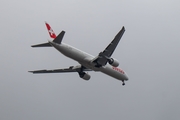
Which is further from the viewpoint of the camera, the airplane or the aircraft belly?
the aircraft belly

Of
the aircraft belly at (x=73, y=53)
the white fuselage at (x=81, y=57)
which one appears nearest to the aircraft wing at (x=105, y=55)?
the white fuselage at (x=81, y=57)

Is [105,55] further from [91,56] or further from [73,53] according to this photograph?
[73,53]

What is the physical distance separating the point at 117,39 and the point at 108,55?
3561mm

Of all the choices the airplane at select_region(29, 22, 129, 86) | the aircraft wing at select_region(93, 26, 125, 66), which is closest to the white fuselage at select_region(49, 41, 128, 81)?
the airplane at select_region(29, 22, 129, 86)

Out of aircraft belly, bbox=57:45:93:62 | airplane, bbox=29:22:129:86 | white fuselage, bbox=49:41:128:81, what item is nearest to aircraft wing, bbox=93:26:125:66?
airplane, bbox=29:22:129:86

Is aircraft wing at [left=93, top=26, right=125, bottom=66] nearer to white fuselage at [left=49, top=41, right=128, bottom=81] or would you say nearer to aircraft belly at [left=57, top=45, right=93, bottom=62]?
white fuselage at [left=49, top=41, right=128, bottom=81]

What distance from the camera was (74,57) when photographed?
5128 cm

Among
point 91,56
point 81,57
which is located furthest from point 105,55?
point 81,57

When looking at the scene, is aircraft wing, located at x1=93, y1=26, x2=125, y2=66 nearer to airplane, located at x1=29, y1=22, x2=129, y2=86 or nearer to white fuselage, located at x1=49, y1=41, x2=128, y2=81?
airplane, located at x1=29, y1=22, x2=129, y2=86

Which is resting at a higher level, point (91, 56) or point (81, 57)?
point (91, 56)

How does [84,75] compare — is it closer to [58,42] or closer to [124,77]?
[124,77]

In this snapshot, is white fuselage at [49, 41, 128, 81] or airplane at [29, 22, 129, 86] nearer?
airplane at [29, 22, 129, 86]

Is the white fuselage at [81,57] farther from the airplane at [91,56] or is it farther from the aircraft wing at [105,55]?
the aircraft wing at [105,55]

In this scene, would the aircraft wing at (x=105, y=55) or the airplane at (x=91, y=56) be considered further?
the aircraft wing at (x=105, y=55)
